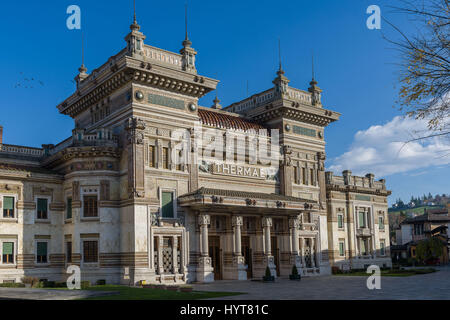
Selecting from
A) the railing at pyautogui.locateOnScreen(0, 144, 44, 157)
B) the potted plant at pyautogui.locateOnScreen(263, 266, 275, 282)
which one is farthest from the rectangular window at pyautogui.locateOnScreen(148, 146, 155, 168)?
the potted plant at pyautogui.locateOnScreen(263, 266, 275, 282)

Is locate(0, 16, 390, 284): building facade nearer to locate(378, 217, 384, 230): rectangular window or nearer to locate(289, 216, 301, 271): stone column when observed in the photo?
locate(289, 216, 301, 271): stone column

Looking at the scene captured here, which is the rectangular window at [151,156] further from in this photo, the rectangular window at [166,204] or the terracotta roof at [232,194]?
the terracotta roof at [232,194]

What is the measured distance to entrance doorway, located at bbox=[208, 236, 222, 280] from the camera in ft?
138

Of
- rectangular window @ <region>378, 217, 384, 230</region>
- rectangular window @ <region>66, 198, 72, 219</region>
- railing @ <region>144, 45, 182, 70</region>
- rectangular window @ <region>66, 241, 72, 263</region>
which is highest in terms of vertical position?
railing @ <region>144, 45, 182, 70</region>

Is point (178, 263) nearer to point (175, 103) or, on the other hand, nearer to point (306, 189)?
point (175, 103)

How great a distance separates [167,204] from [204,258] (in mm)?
5119

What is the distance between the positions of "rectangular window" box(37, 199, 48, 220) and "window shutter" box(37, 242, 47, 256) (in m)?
2.04

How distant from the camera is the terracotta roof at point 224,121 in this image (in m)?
45.1

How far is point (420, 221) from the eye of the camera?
96312mm

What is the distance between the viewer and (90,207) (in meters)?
38.6

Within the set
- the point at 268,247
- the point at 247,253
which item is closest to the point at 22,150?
the point at 247,253

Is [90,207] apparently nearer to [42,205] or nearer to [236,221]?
[42,205]

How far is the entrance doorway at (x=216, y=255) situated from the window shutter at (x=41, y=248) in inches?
515
